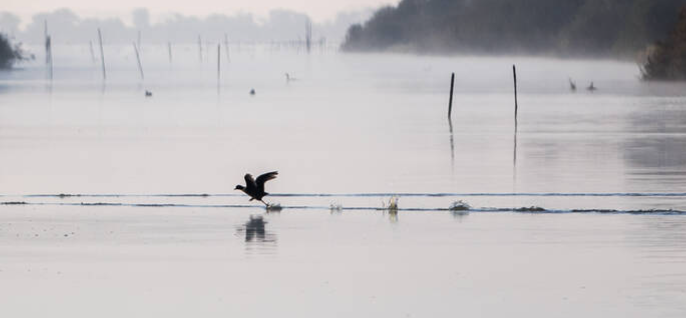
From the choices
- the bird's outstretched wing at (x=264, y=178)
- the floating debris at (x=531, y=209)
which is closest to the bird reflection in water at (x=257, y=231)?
the bird's outstretched wing at (x=264, y=178)

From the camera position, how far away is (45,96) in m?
89.4

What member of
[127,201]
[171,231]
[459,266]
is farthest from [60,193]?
[459,266]

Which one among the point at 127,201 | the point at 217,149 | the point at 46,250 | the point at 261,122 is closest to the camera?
the point at 46,250

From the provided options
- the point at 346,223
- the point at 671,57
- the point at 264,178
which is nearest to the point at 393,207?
the point at 346,223

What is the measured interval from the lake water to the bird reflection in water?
1.7 inches

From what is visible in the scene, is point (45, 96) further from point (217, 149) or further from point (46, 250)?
point (46, 250)

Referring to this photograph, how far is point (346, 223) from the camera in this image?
21547mm

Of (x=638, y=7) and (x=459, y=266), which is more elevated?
(x=638, y=7)

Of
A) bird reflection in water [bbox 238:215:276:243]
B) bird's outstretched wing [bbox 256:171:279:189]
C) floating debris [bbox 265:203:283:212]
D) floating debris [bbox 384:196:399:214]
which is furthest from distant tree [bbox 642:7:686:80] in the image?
bird reflection in water [bbox 238:215:276:243]

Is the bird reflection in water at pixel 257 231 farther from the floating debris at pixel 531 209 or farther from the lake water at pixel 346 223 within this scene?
the floating debris at pixel 531 209

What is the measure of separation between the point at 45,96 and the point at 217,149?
50.6 meters

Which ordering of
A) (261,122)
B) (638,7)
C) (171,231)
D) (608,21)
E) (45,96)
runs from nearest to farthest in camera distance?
(171,231) < (261,122) < (45,96) < (638,7) < (608,21)

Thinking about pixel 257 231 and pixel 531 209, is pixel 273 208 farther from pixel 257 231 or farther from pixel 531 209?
pixel 531 209

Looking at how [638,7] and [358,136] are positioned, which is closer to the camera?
[358,136]
